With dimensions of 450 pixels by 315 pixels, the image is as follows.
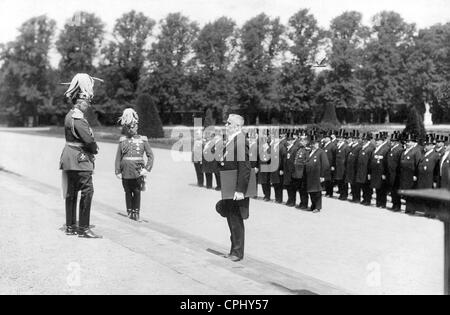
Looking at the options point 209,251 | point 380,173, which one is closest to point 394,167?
point 380,173

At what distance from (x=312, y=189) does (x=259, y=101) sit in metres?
43.4

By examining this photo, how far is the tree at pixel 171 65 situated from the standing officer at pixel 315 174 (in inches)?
1859

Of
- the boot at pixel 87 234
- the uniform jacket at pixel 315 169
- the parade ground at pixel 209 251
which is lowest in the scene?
the parade ground at pixel 209 251

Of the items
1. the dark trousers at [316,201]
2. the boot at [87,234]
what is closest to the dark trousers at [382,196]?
the dark trousers at [316,201]

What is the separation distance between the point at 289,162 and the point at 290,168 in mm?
168

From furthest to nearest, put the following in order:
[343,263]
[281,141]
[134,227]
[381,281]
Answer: [281,141], [134,227], [343,263], [381,281]

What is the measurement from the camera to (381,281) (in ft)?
20.3

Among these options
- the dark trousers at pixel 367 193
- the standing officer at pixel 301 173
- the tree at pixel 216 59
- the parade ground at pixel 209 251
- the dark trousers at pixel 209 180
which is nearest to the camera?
the parade ground at pixel 209 251

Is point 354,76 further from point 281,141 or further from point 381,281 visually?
point 381,281

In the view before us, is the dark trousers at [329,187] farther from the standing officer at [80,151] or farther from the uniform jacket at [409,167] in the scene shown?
the standing officer at [80,151]

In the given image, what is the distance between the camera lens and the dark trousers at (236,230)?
6.84 meters
